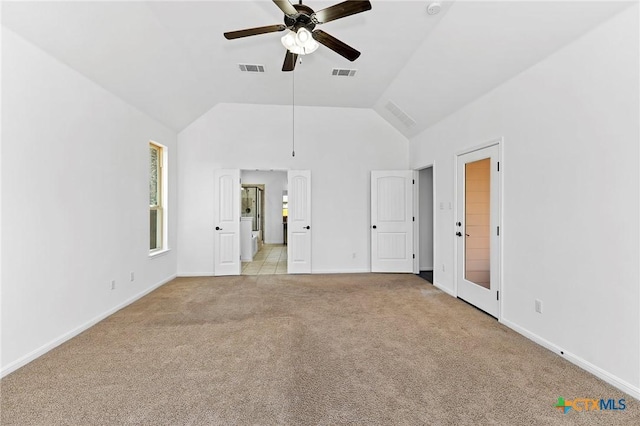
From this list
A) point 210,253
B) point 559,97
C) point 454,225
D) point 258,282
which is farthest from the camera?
point 210,253

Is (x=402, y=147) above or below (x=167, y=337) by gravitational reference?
above

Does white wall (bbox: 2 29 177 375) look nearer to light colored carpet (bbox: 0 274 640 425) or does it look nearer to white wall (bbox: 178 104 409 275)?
light colored carpet (bbox: 0 274 640 425)

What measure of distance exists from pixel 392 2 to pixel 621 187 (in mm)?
2482

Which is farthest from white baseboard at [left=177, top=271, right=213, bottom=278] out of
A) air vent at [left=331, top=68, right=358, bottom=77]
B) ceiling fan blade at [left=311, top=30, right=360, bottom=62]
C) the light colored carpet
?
ceiling fan blade at [left=311, top=30, right=360, bottom=62]

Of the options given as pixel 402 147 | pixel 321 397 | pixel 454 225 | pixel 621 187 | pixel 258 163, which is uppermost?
pixel 402 147

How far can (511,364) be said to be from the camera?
2357 mm

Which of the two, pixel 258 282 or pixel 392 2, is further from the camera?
pixel 258 282

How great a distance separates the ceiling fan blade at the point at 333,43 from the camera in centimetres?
230

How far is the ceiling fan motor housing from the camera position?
2.11 m

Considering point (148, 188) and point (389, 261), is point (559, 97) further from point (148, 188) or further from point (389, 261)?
point (148, 188)

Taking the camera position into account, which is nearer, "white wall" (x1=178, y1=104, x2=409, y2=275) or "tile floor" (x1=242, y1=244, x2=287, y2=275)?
"white wall" (x1=178, y1=104, x2=409, y2=275)

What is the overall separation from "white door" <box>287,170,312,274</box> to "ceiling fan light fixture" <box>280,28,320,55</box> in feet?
11.0

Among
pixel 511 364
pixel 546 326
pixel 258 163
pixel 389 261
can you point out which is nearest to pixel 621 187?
pixel 546 326

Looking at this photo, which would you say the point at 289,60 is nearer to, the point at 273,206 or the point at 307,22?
the point at 307,22
